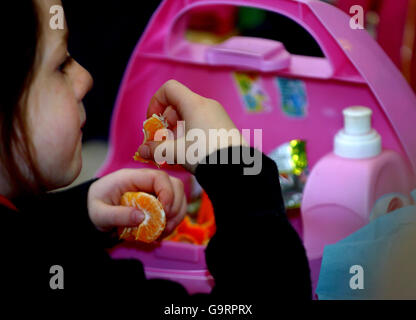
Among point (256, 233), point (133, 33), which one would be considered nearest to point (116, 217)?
point (256, 233)

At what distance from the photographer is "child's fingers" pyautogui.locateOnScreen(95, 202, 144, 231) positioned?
1.21ft

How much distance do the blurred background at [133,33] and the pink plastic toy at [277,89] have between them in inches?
1.1


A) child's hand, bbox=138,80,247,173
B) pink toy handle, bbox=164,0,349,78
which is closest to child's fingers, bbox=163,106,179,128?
child's hand, bbox=138,80,247,173

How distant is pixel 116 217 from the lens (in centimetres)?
40

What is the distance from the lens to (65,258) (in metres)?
0.34

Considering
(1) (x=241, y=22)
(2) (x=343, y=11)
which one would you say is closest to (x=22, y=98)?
(2) (x=343, y=11)

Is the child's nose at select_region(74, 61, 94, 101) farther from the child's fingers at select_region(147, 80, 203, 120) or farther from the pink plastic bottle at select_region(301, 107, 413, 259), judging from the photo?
the pink plastic bottle at select_region(301, 107, 413, 259)

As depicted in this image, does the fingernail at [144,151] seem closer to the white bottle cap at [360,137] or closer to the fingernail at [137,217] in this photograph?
the fingernail at [137,217]

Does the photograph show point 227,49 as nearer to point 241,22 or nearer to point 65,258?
point 65,258

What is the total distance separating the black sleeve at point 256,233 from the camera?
0.31 meters

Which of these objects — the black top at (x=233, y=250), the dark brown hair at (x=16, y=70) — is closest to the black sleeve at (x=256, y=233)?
the black top at (x=233, y=250)

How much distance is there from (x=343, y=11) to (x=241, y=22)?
80 cm

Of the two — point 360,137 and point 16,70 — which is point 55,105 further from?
point 360,137

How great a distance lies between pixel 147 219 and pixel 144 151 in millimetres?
71
